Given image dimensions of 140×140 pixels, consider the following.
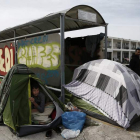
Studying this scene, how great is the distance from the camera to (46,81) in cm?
546

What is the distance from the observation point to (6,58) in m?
7.77

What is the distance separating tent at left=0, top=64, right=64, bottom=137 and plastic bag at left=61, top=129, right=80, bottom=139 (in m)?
0.36

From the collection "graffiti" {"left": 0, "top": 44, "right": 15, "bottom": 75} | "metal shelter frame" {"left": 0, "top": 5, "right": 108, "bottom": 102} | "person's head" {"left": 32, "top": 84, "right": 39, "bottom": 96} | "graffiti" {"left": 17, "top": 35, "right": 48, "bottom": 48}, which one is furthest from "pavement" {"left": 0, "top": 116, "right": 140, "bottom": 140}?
"graffiti" {"left": 0, "top": 44, "right": 15, "bottom": 75}

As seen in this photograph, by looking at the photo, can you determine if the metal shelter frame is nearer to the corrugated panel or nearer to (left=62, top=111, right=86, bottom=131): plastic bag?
the corrugated panel

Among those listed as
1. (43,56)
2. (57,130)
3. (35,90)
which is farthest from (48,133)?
(43,56)

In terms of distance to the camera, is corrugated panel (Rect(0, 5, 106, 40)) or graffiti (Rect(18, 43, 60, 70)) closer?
corrugated panel (Rect(0, 5, 106, 40))

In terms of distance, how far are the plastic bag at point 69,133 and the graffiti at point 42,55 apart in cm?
208

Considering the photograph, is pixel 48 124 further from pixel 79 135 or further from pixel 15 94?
pixel 15 94

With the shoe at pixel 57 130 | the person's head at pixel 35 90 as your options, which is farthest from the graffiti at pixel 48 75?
the shoe at pixel 57 130

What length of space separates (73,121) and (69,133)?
0.34 metres

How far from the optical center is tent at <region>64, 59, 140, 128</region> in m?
3.46

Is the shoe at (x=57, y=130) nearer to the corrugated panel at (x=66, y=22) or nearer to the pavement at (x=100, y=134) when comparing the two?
the pavement at (x=100, y=134)

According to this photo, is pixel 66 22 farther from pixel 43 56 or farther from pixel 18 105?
pixel 18 105

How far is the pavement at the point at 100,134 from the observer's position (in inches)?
122
